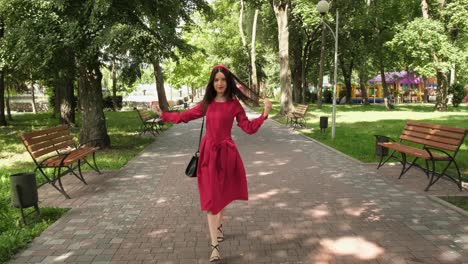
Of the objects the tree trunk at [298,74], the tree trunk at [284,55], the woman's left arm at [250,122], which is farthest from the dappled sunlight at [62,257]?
the tree trunk at [298,74]

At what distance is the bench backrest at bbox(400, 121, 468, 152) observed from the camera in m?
6.28

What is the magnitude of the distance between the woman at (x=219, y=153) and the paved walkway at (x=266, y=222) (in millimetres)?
597

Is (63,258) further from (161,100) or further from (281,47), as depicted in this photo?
(161,100)

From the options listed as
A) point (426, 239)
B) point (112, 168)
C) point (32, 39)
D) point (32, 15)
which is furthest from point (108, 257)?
point (32, 15)

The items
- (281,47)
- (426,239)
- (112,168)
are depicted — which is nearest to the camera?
(426,239)

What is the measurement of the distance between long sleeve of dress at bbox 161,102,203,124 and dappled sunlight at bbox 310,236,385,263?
6.47ft

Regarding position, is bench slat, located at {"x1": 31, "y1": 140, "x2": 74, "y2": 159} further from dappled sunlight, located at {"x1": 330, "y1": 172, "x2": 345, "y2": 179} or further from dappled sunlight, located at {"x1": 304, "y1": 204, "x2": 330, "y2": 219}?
dappled sunlight, located at {"x1": 330, "y1": 172, "x2": 345, "y2": 179}

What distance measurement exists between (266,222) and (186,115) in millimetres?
1885

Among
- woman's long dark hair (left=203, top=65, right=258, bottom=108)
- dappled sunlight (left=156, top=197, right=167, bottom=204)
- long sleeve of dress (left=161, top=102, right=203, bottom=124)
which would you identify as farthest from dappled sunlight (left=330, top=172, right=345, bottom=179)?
long sleeve of dress (left=161, top=102, right=203, bottom=124)

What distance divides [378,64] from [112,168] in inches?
1053

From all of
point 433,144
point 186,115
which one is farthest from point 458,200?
point 186,115

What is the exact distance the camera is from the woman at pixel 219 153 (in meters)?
3.94

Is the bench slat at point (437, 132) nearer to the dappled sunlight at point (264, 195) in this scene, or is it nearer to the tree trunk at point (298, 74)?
the dappled sunlight at point (264, 195)

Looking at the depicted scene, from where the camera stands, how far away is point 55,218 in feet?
17.4
